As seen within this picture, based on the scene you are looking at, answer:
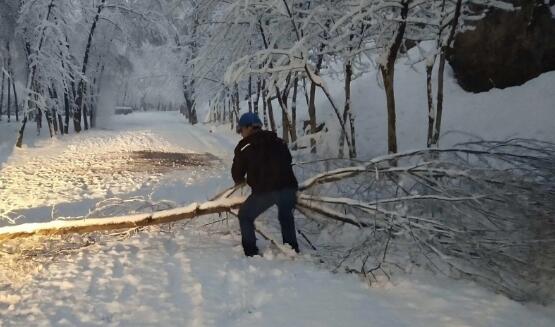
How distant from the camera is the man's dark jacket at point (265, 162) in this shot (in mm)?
4781

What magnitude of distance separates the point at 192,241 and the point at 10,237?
82.5 inches

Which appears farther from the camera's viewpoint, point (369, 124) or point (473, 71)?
point (369, 124)

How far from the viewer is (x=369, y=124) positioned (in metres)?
15.1

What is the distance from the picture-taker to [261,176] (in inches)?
189

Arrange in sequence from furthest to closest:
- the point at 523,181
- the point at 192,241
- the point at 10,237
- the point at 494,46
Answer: the point at 494,46 → the point at 192,241 → the point at 10,237 → the point at 523,181

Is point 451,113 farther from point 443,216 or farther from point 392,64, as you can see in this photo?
point 443,216

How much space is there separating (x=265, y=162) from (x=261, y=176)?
166 mm

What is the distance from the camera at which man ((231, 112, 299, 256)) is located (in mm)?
4789

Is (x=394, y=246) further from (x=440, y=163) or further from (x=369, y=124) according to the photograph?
(x=369, y=124)

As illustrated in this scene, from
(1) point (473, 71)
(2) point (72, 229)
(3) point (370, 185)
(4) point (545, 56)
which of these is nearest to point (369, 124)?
(1) point (473, 71)

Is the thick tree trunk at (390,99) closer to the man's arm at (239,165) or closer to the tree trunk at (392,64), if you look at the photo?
the tree trunk at (392,64)

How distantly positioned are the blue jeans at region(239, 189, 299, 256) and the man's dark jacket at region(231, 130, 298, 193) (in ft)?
0.26

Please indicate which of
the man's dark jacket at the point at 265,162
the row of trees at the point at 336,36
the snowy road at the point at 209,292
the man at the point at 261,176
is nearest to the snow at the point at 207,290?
the snowy road at the point at 209,292

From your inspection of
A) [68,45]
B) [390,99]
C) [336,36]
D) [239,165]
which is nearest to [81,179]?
[336,36]
